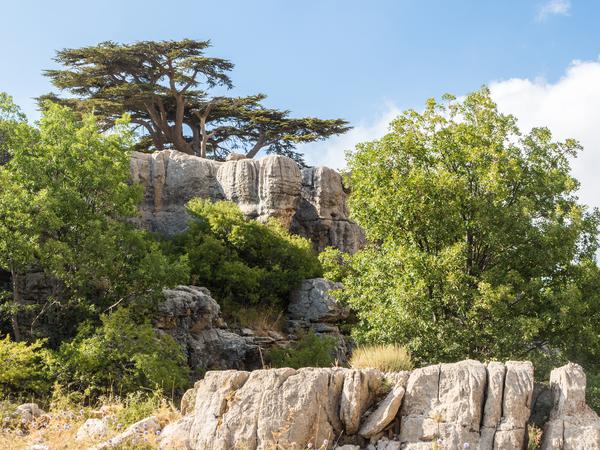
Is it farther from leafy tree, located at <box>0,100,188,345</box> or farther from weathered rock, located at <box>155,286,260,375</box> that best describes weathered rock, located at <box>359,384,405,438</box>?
weathered rock, located at <box>155,286,260,375</box>

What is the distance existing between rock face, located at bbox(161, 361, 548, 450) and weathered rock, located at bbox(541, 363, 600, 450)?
54cm

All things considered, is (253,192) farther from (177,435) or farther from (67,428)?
(177,435)

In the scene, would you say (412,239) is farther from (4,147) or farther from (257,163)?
(257,163)

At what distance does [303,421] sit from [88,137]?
13.6 metres

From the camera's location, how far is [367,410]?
1145 cm

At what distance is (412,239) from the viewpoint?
18703 millimetres

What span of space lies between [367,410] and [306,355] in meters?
10.5

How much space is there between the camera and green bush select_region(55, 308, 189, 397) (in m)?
18.0

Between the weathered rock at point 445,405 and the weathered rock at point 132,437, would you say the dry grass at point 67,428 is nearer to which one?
the weathered rock at point 132,437

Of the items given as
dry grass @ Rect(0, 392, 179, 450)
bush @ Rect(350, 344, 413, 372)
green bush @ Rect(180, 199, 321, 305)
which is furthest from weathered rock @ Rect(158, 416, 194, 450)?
green bush @ Rect(180, 199, 321, 305)

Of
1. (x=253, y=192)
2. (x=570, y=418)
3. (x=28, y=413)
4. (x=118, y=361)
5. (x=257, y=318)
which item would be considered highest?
(x=253, y=192)

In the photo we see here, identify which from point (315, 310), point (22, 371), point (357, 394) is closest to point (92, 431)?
point (357, 394)

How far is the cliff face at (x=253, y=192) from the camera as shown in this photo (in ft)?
111

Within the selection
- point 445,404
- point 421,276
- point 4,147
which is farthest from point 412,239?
point 4,147
